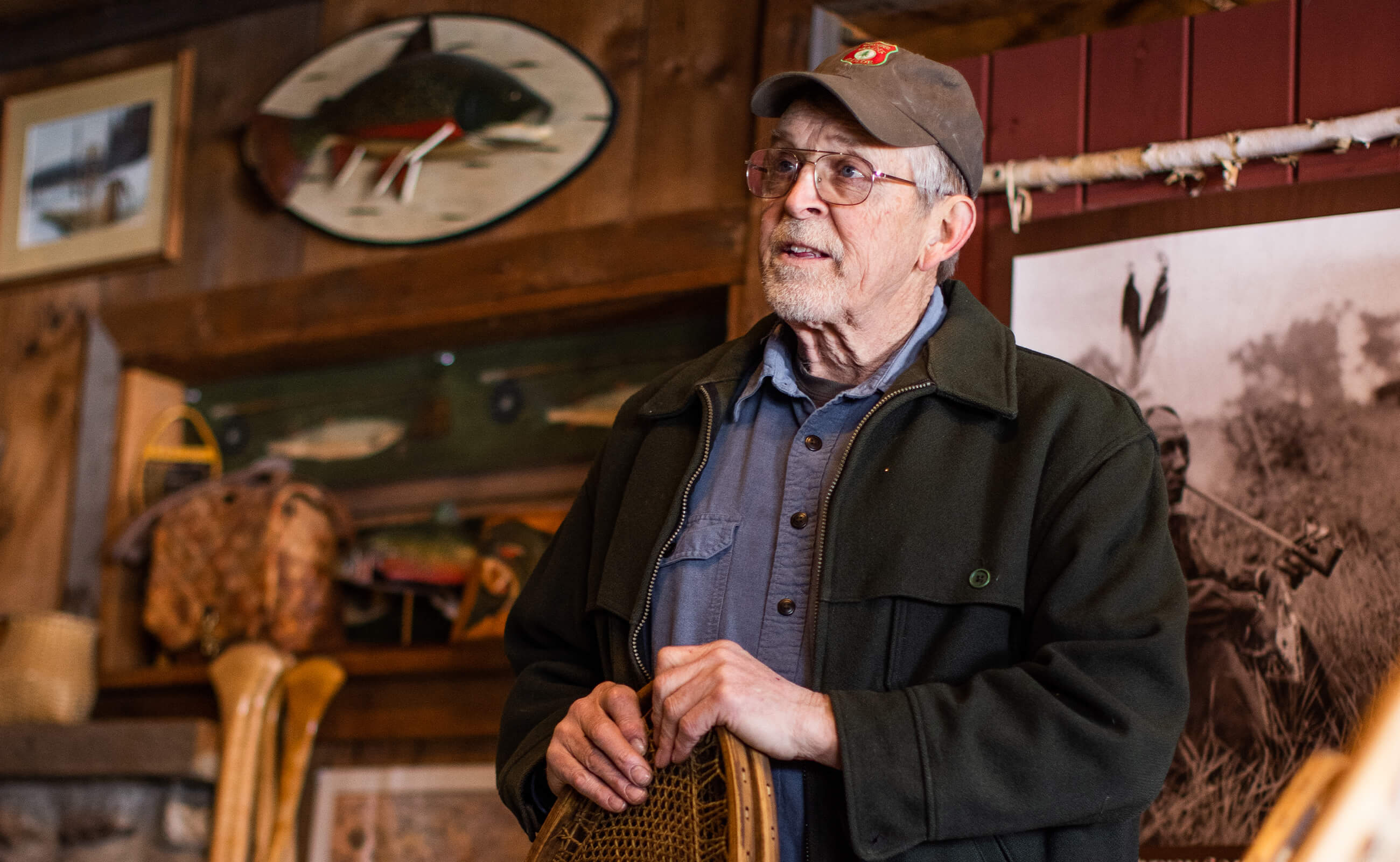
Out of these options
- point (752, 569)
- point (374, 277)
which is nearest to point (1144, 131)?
point (752, 569)

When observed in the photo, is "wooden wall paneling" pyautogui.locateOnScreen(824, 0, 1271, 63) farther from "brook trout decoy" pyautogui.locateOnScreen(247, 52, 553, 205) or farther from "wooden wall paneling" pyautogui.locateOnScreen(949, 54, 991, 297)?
"brook trout decoy" pyautogui.locateOnScreen(247, 52, 553, 205)

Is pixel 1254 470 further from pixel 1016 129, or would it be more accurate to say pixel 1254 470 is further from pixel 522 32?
pixel 522 32

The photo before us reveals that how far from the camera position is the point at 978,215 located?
237 centimetres

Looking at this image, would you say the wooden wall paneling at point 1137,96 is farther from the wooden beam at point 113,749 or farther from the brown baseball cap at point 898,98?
the wooden beam at point 113,749

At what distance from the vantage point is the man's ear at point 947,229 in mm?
1710

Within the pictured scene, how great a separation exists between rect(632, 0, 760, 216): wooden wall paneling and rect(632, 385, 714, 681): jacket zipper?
1.03 m

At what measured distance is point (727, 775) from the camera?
4.29 feet

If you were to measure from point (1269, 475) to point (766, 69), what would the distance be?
1100 mm

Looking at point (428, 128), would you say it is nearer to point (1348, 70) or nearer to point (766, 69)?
point (766, 69)

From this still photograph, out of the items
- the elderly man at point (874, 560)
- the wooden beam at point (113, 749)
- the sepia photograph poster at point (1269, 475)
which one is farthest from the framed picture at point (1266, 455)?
the wooden beam at point (113, 749)

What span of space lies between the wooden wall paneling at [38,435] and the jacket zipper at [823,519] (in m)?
2.30

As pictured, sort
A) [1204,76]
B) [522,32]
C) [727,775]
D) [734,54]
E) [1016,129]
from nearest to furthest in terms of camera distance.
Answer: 1. [727,775]
2. [1204,76]
3. [1016,129]
4. [734,54]
5. [522,32]

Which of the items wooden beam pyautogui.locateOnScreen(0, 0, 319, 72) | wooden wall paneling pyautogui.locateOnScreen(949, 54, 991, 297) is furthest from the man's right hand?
wooden beam pyautogui.locateOnScreen(0, 0, 319, 72)

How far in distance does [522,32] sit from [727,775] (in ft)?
6.57
